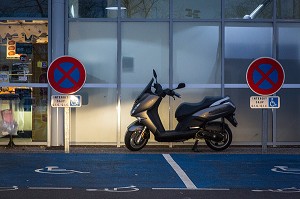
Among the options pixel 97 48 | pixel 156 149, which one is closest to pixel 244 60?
pixel 156 149

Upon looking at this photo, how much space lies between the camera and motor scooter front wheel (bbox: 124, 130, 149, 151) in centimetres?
1353

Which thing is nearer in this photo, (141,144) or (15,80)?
(141,144)

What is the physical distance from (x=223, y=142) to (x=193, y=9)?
10.2 feet

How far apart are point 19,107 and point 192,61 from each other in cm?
380

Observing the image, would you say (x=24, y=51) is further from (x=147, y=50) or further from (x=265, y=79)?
(x=265, y=79)

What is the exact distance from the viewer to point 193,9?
15086mm

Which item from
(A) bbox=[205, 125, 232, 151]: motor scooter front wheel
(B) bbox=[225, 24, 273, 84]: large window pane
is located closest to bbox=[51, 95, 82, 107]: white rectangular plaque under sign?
(A) bbox=[205, 125, 232, 151]: motor scooter front wheel

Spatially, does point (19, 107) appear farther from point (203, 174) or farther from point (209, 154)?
point (203, 174)

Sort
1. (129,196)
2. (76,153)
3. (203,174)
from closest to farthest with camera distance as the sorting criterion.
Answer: (129,196) < (203,174) < (76,153)

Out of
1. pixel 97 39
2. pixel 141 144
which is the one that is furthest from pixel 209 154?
pixel 97 39

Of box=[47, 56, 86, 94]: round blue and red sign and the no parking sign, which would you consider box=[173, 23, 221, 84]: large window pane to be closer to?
the no parking sign

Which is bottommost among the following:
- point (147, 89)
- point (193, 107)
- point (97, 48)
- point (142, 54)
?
point (193, 107)

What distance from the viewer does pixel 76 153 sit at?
13156mm

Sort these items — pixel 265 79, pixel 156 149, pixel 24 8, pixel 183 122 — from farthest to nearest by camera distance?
pixel 24 8
pixel 156 149
pixel 183 122
pixel 265 79
